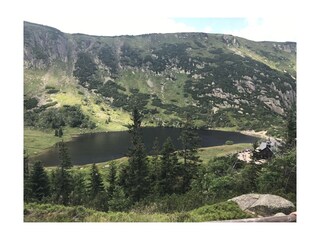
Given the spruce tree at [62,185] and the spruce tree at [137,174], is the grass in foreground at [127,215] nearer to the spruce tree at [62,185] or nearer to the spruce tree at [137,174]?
the spruce tree at [137,174]

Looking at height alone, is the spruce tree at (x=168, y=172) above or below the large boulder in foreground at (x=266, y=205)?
below

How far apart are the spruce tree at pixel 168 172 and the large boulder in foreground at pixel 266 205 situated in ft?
56.9

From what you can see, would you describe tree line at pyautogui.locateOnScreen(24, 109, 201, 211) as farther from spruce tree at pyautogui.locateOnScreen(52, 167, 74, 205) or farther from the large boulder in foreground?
the large boulder in foreground

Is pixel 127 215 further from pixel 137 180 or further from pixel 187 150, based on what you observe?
pixel 187 150

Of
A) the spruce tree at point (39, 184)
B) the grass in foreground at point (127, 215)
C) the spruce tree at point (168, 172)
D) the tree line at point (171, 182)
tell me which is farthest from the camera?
the spruce tree at point (39, 184)

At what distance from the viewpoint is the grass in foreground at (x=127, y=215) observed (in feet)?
54.0

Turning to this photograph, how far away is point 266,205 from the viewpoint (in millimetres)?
17297

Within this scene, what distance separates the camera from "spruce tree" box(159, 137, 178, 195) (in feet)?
116

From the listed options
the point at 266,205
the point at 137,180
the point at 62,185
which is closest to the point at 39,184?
the point at 62,185

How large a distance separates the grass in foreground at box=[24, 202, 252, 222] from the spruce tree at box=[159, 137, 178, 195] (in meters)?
17.4

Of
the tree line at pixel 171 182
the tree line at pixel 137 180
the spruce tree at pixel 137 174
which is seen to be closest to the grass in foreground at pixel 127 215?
the tree line at pixel 171 182

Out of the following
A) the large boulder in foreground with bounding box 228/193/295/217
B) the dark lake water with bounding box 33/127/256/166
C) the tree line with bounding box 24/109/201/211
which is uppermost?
the large boulder in foreground with bounding box 228/193/295/217

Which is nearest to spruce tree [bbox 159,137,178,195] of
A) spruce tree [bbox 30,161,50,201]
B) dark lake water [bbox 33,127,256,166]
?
spruce tree [bbox 30,161,50,201]

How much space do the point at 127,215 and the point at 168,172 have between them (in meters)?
19.1
